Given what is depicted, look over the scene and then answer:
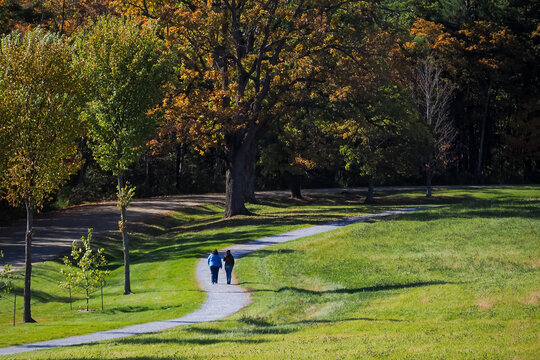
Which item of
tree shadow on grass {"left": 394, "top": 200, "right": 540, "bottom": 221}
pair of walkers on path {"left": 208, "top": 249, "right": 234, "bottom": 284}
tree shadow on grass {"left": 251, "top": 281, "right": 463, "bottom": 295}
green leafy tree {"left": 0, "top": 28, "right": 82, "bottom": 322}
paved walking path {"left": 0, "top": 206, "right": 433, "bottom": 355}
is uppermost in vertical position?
green leafy tree {"left": 0, "top": 28, "right": 82, "bottom": 322}

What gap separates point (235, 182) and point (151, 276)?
16353 mm

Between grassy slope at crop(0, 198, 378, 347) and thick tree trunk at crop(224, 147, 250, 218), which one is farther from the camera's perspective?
thick tree trunk at crop(224, 147, 250, 218)

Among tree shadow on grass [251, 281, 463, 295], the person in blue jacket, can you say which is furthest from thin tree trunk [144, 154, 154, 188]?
tree shadow on grass [251, 281, 463, 295]

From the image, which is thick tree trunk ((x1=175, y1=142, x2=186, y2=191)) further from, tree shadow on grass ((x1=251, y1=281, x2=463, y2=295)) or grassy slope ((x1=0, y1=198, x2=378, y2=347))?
tree shadow on grass ((x1=251, y1=281, x2=463, y2=295))

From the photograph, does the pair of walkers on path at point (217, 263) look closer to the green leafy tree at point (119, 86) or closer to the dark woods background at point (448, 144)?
the green leafy tree at point (119, 86)

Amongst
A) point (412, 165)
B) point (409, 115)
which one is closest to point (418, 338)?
point (409, 115)

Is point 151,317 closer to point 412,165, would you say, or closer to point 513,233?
point 513,233

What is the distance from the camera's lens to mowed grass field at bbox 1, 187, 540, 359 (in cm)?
1537

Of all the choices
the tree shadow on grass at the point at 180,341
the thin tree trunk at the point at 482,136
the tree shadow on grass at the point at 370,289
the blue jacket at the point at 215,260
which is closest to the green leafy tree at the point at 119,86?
the blue jacket at the point at 215,260

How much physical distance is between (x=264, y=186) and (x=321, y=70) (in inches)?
1175

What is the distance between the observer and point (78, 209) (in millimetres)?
50344

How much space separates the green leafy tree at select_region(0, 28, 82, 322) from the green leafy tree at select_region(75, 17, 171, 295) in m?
1.71

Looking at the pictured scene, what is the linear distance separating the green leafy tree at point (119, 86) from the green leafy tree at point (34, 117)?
1.71 metres

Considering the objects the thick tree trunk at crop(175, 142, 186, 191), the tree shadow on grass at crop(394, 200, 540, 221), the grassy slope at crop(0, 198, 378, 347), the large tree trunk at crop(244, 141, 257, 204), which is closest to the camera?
the grassy slope at crop(0, 198, 378, 347)
